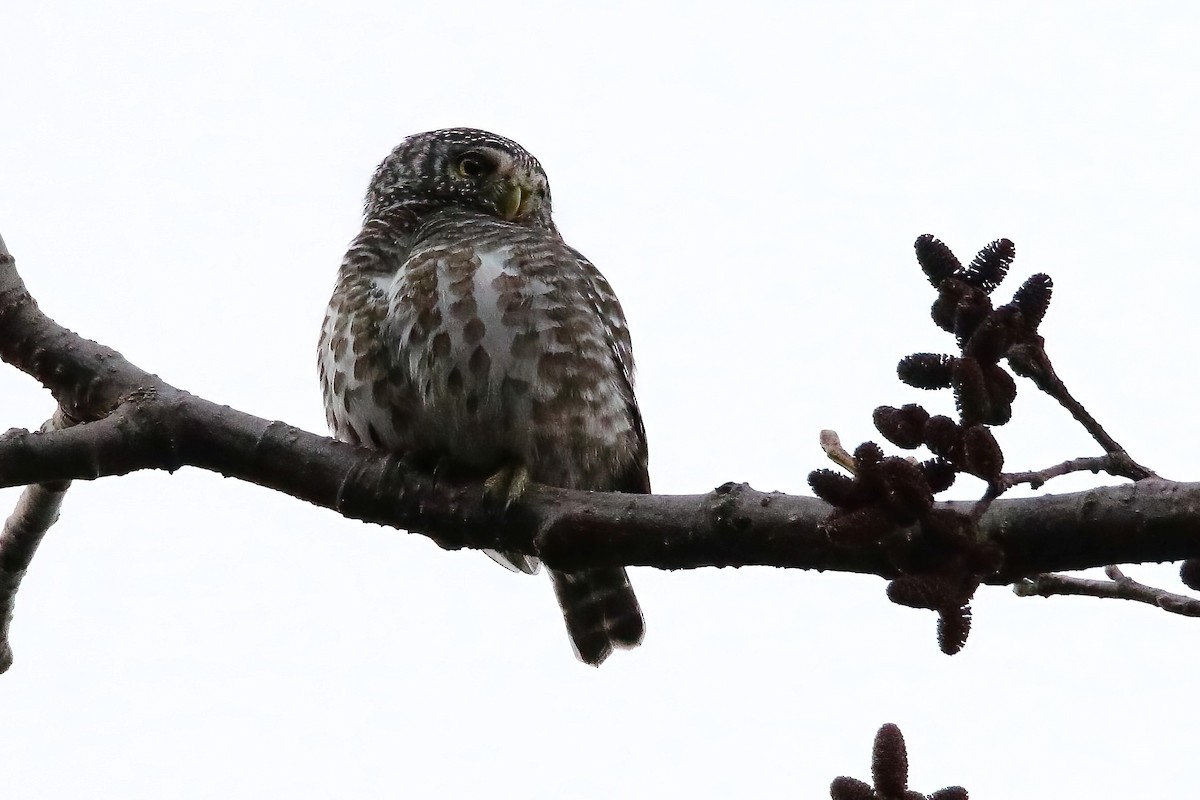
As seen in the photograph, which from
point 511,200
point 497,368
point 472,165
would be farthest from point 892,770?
point 472,165

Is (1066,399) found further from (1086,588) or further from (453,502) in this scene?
(453,502)

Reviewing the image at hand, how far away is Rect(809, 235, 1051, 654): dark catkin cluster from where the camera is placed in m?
1.91

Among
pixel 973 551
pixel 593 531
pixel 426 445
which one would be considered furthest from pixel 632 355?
pixel 973 551

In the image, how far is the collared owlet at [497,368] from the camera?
3990 mm

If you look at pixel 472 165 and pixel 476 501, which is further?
pixel 472 165

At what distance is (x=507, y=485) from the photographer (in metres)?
3.50

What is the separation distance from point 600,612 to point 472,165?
1806mm

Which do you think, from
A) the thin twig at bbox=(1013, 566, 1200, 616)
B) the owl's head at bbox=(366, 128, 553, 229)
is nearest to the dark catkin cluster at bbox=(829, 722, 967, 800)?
the thin twig at bbox=(1013, 566, 1200, 616)

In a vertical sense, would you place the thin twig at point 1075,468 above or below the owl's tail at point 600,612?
below

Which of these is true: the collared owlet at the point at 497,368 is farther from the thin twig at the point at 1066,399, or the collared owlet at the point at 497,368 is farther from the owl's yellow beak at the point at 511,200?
the thin twig at the point at 1066,399

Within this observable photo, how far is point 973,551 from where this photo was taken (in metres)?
2.02

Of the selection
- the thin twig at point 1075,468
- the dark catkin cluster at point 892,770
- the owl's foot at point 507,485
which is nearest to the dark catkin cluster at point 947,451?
the dark catkin cluster at point 892,770

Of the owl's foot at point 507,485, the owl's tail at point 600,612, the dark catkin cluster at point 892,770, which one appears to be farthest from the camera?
the owl's tail at point 600,612

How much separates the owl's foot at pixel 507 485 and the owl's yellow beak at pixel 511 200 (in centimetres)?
174
